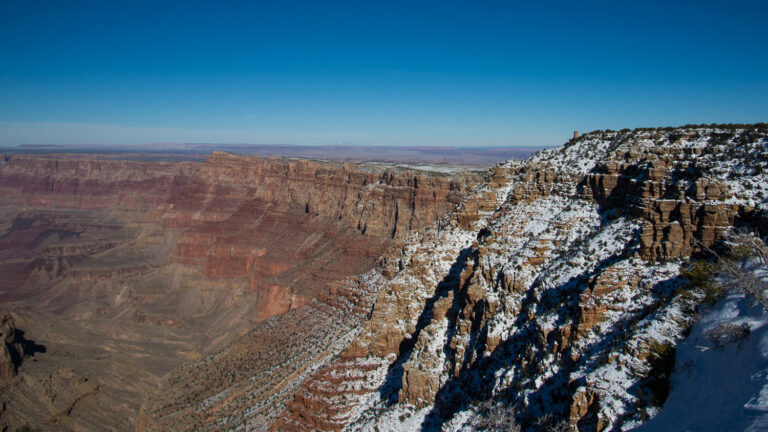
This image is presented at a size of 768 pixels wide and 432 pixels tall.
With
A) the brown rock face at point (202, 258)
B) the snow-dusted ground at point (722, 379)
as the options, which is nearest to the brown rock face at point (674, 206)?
the snow-dusted ground at point (722, 379)

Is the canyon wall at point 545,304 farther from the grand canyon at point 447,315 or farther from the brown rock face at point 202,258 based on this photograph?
the brown rock face at point 202,258

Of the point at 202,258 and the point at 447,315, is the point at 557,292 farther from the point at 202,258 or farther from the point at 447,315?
the point at 202,258

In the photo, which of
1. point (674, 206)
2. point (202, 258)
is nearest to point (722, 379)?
point (674, 206)

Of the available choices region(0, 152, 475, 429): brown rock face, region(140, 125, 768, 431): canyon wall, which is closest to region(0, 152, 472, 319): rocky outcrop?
region(0, 152, 475, 429): brown rock face

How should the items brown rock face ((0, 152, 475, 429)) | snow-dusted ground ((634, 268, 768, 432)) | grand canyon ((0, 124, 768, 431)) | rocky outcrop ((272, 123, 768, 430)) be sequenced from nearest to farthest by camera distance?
1. snow-dusted ground ((634, 268, 768, 432))
2. rocky outcrop ((272, 123, 768, 430))
3. grand canyon ((0, 124, 768, 431))
4. brown rock face ((0, 152, 475, 429))

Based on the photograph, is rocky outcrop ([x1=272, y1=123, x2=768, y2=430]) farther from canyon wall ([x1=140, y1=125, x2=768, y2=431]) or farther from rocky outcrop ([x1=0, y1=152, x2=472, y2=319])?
rocky outcrop ([x1=0, y1=152, x2=472, y2=319])

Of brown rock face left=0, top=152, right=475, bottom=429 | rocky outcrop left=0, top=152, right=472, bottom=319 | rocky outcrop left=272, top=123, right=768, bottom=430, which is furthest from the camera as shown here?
rocky outcrop left=0, top=152, right=472, bottom=319
